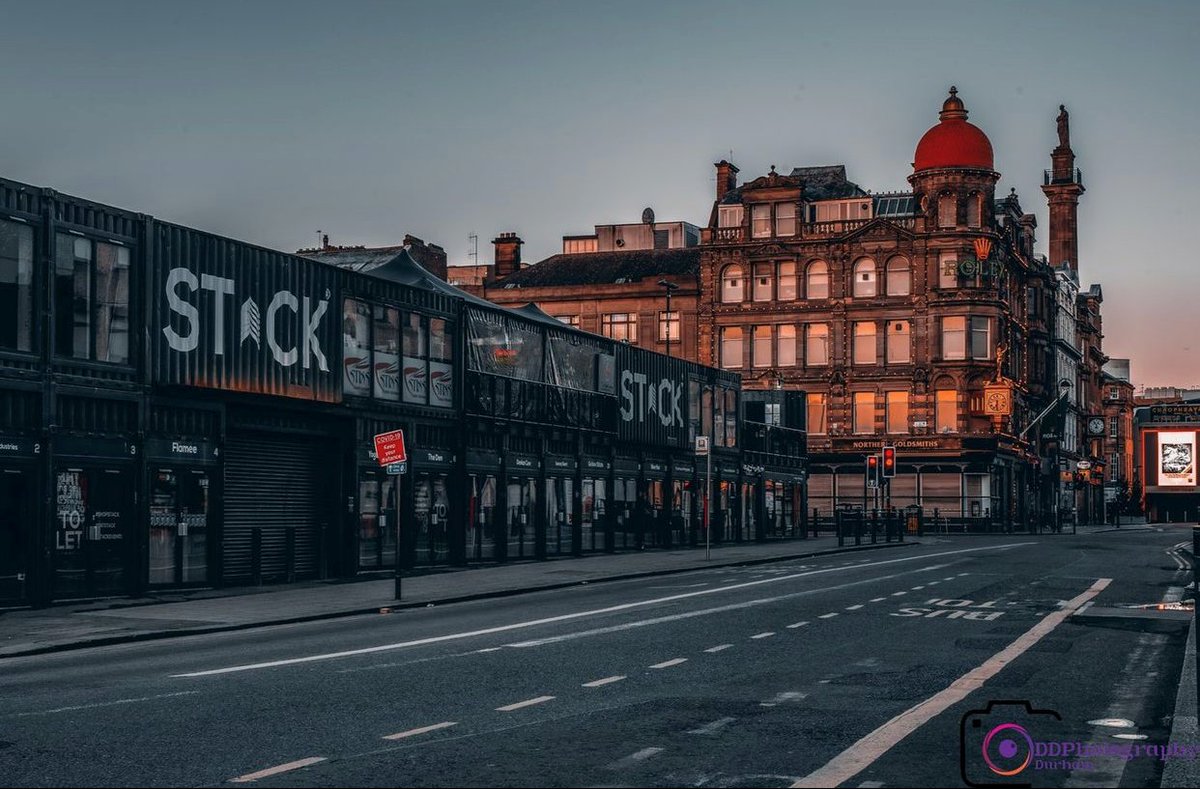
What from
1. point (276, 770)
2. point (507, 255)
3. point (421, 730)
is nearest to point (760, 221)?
point (507, 255)

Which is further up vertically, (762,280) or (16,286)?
(762,280)

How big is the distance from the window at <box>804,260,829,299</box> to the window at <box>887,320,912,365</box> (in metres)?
4.41

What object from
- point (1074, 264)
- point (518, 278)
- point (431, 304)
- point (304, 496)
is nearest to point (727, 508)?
point (431, 304)

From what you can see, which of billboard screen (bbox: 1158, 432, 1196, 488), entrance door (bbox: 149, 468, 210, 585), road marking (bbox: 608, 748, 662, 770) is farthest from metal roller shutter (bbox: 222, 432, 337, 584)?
billboard screen (bbox: 1158, 432, 1196, 488)

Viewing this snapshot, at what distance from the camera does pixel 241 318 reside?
91.9 feet

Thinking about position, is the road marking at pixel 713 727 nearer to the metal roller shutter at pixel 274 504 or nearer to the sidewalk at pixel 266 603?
the sidewalk at pixel 266 603

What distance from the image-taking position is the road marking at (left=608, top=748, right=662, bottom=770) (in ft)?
30.9

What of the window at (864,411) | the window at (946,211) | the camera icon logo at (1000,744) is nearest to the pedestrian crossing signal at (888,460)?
the window at (864,411)

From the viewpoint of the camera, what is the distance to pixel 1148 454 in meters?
145

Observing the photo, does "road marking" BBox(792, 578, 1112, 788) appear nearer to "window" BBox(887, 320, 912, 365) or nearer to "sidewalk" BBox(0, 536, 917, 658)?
"sidewalk" BBox(0, 536, 917, 658)

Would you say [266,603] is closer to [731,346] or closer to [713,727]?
[713,727]

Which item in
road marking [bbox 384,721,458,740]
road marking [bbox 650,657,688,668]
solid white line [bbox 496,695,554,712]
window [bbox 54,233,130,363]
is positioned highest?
window [bbox 54,233,130,363]

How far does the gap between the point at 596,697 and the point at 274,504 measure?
730 inches

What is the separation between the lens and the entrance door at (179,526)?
85.1 feet
